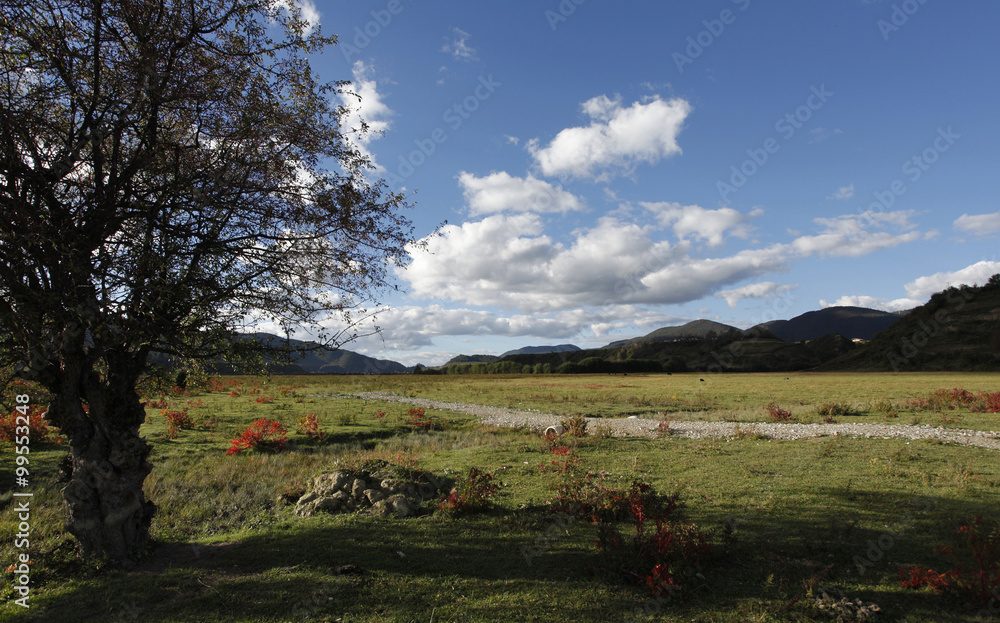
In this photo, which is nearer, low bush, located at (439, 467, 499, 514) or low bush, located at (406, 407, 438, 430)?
low bush, located at (439, 467, 499, 514)

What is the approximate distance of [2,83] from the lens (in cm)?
616

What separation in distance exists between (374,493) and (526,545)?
371 cm

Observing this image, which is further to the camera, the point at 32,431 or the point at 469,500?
the point at 32,431

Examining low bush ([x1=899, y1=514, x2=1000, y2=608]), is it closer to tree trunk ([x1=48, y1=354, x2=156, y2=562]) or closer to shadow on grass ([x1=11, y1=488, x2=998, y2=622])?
shadow on grass ([x1=11, y1=488, x2=998, y2=622])

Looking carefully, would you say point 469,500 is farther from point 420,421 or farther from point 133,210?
point 420,421

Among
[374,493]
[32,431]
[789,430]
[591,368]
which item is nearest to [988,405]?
[789,430]

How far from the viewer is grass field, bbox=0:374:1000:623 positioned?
5.41 m

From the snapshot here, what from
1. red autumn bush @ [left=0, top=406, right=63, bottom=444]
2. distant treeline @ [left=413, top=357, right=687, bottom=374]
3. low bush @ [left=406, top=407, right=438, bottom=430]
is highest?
red autumn bush @ [left=0, top=406, right=63, bottom=444]

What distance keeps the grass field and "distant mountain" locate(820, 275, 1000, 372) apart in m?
88.4

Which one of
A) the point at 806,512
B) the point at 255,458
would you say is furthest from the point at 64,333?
the point at 806,512

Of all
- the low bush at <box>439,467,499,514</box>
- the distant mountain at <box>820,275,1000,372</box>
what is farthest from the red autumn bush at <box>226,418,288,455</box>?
the distant mountain at <box>820,275,1000,372</box>

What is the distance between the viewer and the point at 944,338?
87312mm

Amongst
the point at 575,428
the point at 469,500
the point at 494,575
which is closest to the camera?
the point at 494,575

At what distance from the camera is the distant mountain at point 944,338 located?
251 feet
